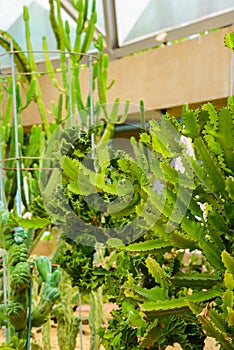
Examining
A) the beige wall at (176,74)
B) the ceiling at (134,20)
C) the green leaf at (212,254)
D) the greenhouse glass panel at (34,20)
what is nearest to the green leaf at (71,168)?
the green leaf at (212,254)

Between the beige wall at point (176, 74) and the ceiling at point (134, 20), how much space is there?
20cm

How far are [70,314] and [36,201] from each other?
478 mm

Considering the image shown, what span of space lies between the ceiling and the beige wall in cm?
20

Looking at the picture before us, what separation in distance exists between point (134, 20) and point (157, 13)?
337mm

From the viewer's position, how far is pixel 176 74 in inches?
196

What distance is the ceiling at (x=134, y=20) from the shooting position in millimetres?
4938

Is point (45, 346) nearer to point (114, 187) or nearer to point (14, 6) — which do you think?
point (114, 187)

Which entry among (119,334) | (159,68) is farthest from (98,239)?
(159,68)

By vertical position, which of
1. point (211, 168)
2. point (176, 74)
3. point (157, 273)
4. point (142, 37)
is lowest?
point (157, 273)

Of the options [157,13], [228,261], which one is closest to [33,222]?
[228,261]

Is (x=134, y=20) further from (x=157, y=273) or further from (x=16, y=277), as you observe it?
(x=157, y=273)

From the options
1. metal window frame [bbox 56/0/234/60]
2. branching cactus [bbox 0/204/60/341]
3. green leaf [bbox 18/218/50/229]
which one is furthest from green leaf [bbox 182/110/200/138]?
metal window frame [bbox 56/0/234/60]

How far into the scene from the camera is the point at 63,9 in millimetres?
5777

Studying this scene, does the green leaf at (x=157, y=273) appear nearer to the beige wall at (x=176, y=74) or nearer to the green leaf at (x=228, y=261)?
the green leaf at (x=228, y=261)
